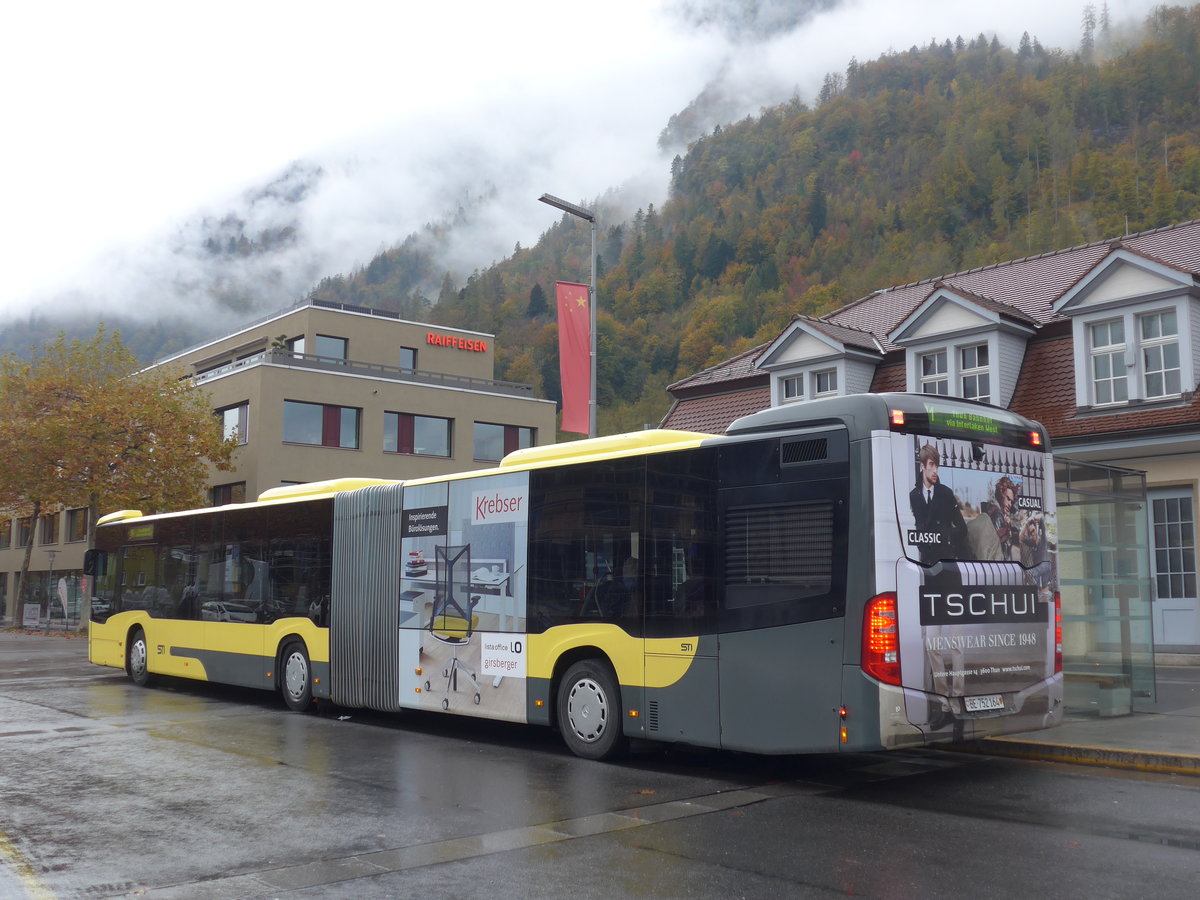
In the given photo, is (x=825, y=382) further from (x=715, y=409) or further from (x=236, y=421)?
(x=236, y=421)

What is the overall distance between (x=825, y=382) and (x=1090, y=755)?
45.5 feet

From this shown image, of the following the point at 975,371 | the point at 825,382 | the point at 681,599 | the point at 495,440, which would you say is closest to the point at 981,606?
the point at 681,599

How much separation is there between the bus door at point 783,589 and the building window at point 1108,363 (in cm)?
1242

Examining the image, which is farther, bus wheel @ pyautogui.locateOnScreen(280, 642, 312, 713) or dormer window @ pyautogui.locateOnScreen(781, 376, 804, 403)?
dormer window @ pyautogui.locateOnScreen(781, 376, 804, 403)

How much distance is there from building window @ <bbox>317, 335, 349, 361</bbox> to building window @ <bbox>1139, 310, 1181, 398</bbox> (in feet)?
137

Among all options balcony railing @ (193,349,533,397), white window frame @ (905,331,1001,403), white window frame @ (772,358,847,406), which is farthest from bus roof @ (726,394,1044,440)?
balcony railing @ (193,349,533,397)

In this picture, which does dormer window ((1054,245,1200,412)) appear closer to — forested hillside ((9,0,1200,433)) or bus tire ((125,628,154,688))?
bus tire ((125,628,154,688))

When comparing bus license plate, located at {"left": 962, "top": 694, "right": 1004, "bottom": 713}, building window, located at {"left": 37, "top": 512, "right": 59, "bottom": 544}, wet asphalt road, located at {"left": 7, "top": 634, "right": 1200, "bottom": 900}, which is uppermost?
building window, located at {"left": 37, "top": 512, "right": 59, "bottom": 544}

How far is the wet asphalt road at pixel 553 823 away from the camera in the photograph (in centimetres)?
626

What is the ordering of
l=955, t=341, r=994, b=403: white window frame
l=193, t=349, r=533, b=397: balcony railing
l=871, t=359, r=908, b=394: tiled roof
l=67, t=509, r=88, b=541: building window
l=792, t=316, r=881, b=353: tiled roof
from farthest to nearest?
l=67, t=509, r=88, b=541: building window < l=193, t=349, r=533, b=397: balcony railing < l=792, t=316, r=881, b=353: tiled roof < l=871, t=359, r=908, b=394: tiled roof < l=955, t=341, r=994, b=403: white window frame

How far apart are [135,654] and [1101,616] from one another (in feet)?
51.0

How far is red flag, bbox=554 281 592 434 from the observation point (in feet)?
57.2

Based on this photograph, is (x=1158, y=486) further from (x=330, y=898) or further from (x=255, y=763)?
(x=330, y=898)

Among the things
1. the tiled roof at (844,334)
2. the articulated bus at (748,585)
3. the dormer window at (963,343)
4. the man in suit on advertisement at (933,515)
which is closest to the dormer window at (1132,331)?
the dormer window at (963,343)
